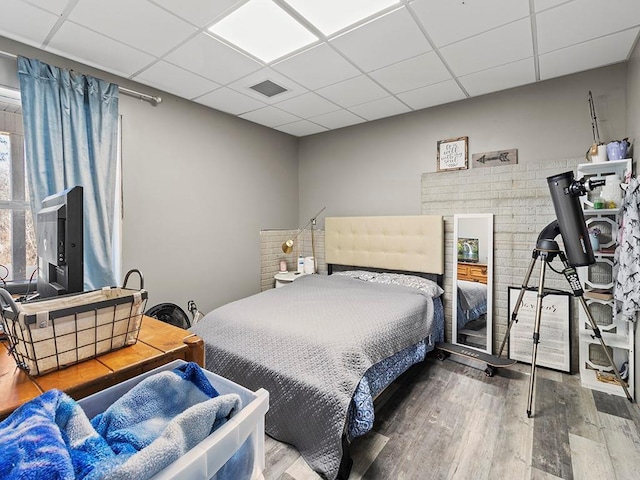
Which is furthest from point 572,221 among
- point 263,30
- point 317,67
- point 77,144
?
point 77,144

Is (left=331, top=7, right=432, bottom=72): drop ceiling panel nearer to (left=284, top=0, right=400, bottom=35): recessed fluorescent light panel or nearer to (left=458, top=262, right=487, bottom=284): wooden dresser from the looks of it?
(left=284, top=0, right=400, bottom=35): recessed fluorescent light panel

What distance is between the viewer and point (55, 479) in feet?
1.36

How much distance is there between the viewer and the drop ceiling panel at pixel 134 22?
1.76 meters

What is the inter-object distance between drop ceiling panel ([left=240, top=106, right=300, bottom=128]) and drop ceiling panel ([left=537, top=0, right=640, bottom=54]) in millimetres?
2318

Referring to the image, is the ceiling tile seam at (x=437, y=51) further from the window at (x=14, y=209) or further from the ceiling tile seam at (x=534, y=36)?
the window at (x=14, y=209)

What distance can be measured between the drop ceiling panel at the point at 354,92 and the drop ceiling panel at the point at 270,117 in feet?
2.13

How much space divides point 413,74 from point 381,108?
756 mm

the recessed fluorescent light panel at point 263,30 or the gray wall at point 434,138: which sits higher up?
the recessed fluorescent light panel at point 263,30

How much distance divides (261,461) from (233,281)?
304 cm

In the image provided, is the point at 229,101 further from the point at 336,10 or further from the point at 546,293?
the point at 546,293

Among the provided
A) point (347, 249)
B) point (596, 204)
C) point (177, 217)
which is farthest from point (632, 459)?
point (177, 217)

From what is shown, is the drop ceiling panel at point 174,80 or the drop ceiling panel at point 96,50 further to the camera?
the drop ceiling panel at point 174,80

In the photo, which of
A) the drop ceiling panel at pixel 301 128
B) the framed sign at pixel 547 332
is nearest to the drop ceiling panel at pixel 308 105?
the drop ceiling panel at pixel 301 128

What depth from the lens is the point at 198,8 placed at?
5.79 ft
